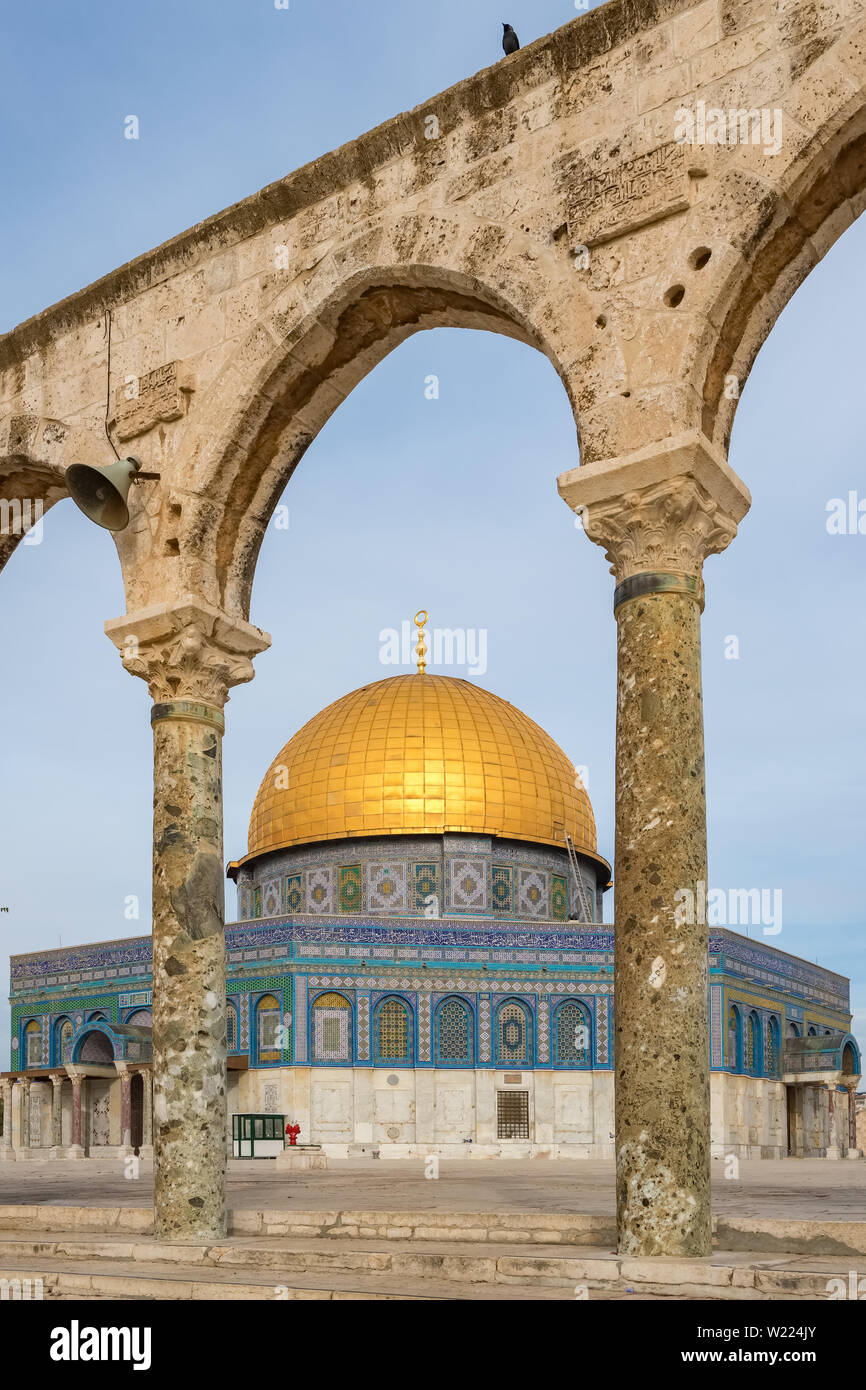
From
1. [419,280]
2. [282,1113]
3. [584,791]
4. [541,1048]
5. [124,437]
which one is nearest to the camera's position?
[419,280]

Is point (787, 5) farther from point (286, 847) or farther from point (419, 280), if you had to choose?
point (286, 847)

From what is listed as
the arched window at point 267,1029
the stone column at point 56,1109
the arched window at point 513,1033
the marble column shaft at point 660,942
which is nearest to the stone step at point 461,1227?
the marble column shaft at point 660,942

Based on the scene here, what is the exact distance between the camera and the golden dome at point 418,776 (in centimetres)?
3372

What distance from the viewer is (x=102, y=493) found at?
26.0ft

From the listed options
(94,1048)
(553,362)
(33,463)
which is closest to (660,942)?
(553,362)

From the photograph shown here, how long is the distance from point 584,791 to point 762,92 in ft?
103

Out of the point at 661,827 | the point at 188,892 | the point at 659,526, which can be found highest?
the point at 659,526

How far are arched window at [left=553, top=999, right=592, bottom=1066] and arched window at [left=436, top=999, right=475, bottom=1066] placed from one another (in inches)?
73.8

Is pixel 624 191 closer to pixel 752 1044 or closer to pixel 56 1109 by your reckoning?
pixel 752 1044

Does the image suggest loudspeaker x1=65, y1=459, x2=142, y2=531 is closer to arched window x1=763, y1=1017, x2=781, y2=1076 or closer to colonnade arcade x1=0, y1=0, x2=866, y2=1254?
colonnade arcade x1=0, y1=0, x2=866, y2=1254

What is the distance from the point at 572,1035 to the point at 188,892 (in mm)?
24807

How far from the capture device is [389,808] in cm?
3366

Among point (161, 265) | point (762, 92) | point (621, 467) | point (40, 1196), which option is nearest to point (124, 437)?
point (161, 265)

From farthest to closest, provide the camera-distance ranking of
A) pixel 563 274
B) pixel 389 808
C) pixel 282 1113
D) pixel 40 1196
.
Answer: pixel 389 808 → pixel 282 1113 → pixel 40 1196 → pixel 563 274
